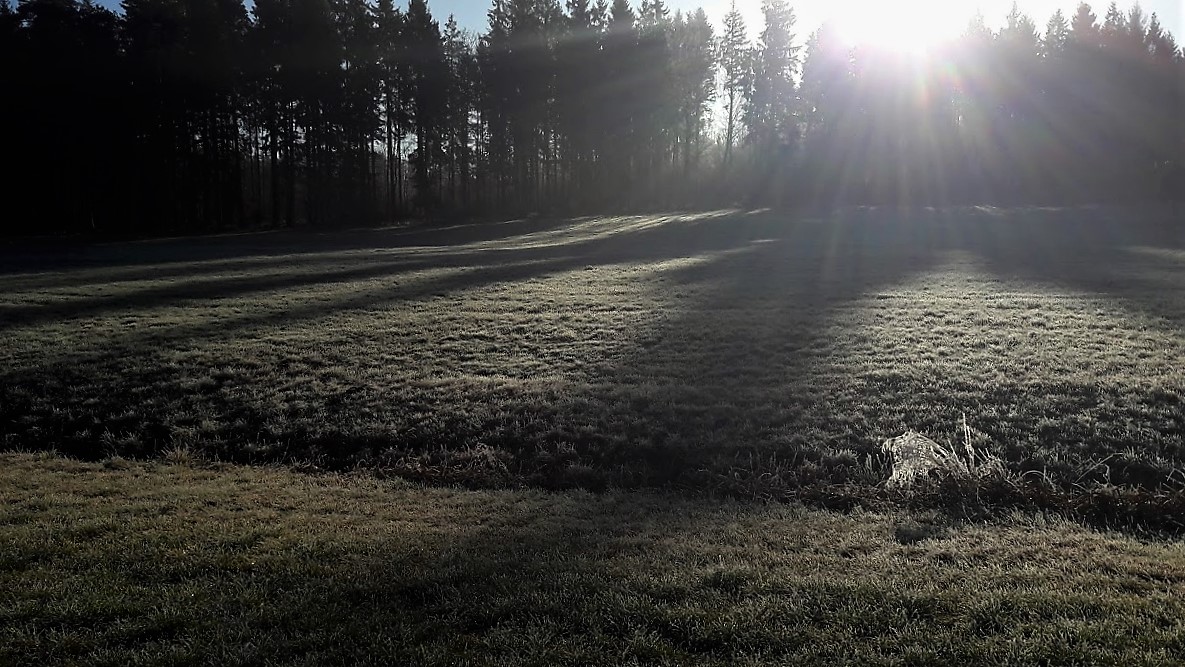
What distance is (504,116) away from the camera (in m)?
56.5

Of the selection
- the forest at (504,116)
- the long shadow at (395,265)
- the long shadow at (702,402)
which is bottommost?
the long shadow at (702,402)

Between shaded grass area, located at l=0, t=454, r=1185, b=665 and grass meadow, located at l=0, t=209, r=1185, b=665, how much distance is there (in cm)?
3

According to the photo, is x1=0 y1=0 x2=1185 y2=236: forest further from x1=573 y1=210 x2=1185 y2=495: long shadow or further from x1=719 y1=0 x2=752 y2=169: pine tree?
x1=573 y1=210 x2=1185 y2=495: long shadow

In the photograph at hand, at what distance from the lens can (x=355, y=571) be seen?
5.00 metres

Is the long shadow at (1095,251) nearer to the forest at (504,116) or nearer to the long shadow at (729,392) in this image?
the long shadow at (729,392)

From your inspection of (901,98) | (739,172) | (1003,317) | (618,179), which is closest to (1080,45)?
(901,98)

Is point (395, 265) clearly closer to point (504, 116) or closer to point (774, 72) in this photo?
point (504, 116)

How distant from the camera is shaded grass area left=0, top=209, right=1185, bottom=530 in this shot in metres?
8.66

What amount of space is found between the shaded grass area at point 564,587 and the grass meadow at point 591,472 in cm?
3

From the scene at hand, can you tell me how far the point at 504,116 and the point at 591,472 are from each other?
5178cm

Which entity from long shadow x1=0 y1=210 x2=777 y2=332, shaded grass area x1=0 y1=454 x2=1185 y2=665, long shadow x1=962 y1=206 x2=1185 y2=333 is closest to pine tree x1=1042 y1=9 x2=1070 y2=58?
long shadow x1=962 y1=206 x2=1185 y2=333

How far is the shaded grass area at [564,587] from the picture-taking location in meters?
3.89

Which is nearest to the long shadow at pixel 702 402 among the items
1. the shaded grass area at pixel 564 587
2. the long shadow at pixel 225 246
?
the shaded grass area at pixel 564 587

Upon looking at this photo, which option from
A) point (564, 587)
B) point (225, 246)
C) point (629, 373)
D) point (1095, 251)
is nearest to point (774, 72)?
point (1095, 251)
